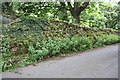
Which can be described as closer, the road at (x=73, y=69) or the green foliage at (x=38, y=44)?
the road at (x=73, y=69)

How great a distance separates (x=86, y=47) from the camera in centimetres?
727

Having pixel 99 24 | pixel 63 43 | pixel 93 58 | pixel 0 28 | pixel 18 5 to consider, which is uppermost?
pixel 18 5

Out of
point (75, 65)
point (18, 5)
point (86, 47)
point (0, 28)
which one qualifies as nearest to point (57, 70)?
point (75, 65)

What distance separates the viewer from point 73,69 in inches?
183

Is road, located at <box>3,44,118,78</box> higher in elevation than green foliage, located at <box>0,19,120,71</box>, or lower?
lower

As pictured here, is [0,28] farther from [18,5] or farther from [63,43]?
[18,5]

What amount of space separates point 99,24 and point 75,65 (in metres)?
13.2

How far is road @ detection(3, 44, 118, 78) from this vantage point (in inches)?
164

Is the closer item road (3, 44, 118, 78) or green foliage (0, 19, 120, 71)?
road (3, 44, 118, 78)

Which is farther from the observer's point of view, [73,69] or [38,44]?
[38,44]

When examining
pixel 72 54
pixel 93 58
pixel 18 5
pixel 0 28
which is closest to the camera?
pixel 93 58

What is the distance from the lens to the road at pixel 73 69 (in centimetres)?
418

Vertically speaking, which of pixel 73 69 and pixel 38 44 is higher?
pixel 38 44

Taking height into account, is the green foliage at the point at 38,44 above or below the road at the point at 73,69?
above
